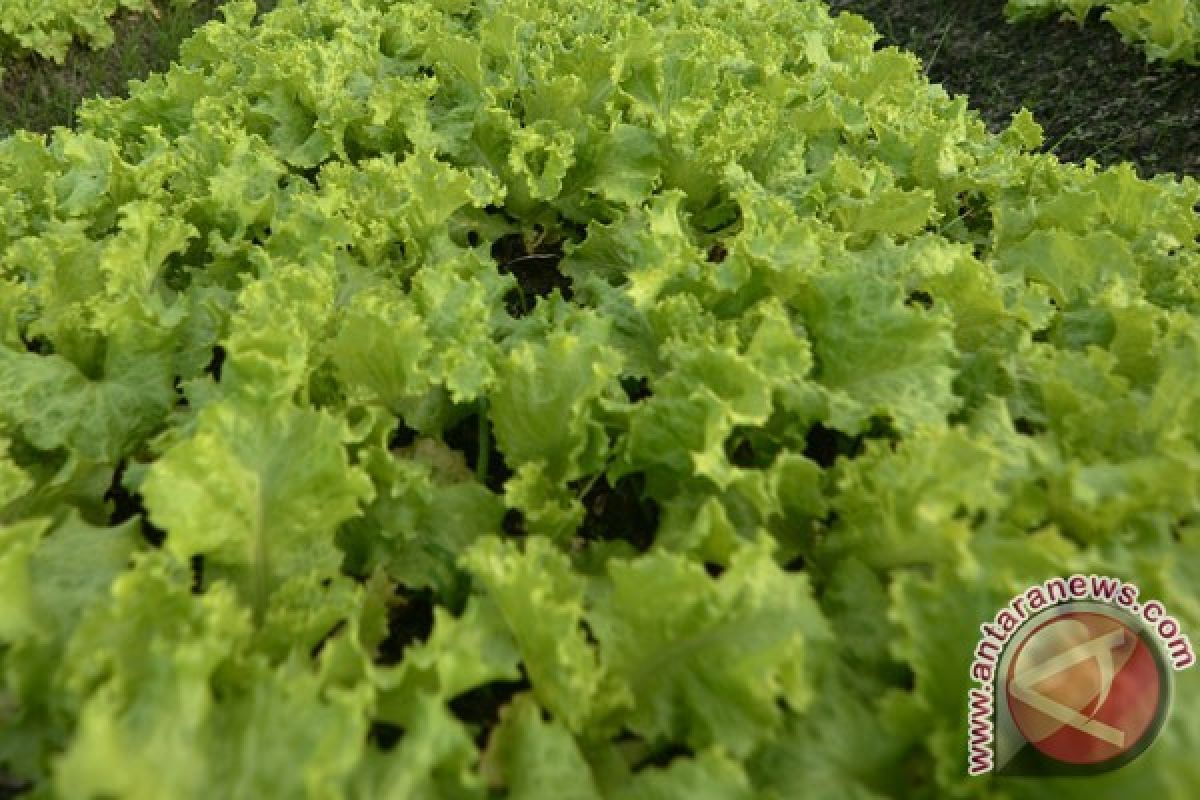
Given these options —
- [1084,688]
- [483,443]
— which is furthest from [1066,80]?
[1084,688]

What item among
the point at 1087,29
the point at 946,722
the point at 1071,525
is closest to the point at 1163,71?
the point at 1087,29

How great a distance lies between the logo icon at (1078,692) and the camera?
5.19 ft


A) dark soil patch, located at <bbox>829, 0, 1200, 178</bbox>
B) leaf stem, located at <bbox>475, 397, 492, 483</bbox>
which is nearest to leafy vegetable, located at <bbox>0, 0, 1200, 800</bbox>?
leaf stem, located at <bbox>475, 397, 492, 483</bbox>

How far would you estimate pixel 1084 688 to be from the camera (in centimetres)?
169

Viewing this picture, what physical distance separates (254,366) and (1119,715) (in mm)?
1701

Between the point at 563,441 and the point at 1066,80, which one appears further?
the point at 1066,80

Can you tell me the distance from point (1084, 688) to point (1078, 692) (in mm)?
15

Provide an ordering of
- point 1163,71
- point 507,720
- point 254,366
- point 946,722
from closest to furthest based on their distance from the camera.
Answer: point 946,722 → point 507,720 → point 254,366 → point 1163,71

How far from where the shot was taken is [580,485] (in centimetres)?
Answer: 230

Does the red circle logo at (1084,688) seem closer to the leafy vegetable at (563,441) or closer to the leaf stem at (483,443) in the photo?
the leafy vegetable at (563,441)

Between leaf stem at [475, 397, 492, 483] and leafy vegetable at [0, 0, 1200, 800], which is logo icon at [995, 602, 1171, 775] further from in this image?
leaf stem at [475, 397, 492, 483]

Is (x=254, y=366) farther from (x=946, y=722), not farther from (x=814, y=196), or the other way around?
(x=814, y=196)

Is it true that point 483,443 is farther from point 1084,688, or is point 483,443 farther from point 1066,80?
point 1066,80

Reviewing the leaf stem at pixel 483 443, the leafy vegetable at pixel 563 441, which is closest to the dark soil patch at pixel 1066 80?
the leafy vegetable at pixel 563 441
